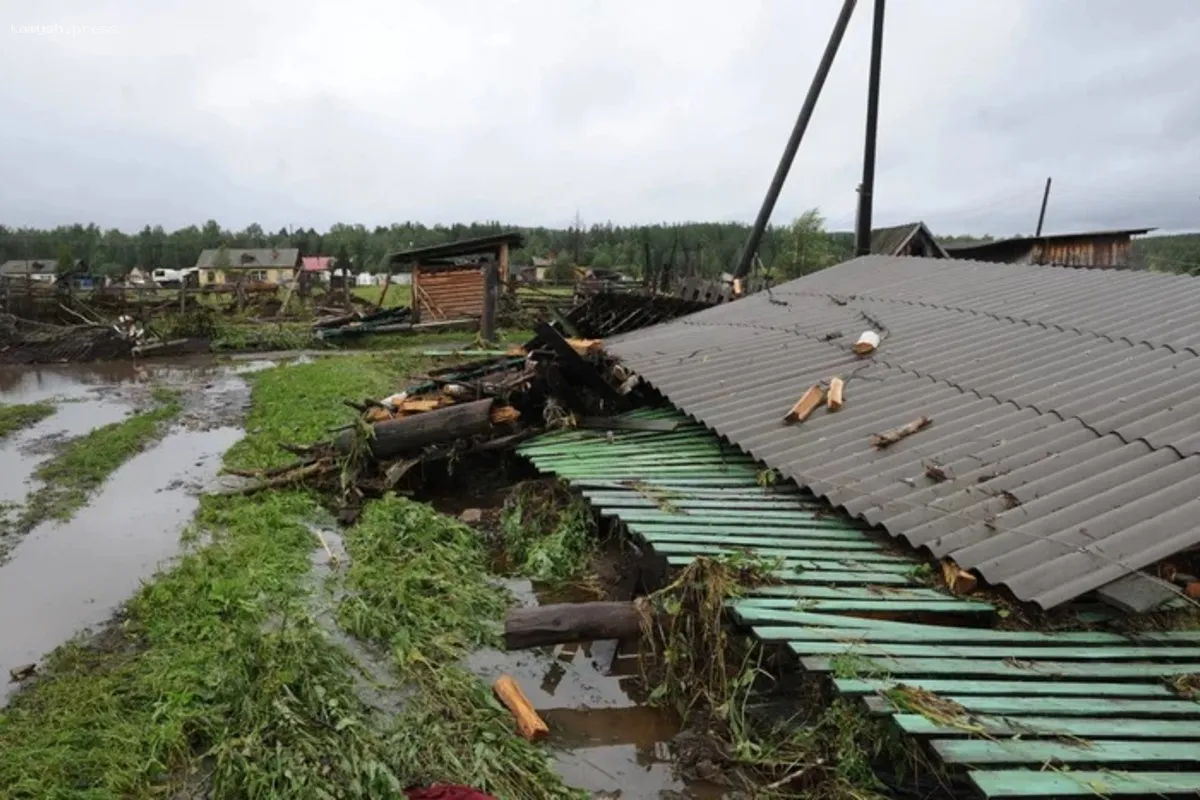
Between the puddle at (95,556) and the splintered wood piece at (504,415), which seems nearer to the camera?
the puddle at (95,556)

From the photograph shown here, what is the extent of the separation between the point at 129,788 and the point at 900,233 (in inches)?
850

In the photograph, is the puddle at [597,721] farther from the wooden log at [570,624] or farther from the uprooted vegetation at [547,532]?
the uprooted vegetation at [547,532]

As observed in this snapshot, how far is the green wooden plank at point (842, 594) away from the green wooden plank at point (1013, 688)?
84 centimetres

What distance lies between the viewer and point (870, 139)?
18.1m

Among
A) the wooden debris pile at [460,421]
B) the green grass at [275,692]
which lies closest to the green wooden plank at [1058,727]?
the green grass at [275,692]

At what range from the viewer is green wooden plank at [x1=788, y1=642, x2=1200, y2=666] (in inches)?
153

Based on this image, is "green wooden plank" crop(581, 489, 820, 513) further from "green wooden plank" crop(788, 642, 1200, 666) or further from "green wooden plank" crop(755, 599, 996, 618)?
"green wooden plank" crop(788, 642, 1200, 666)

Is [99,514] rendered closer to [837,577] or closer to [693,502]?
[693,502]

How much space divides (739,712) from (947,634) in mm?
1332

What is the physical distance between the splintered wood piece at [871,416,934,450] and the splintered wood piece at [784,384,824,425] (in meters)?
0.91

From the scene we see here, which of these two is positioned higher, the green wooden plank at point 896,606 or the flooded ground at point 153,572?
the green wooden plank at point 896,606

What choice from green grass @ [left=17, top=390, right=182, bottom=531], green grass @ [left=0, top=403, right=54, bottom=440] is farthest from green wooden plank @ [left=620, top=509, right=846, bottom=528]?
green grass @ [left=0, top=403, right=54, bottom=440]

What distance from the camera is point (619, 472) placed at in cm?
735

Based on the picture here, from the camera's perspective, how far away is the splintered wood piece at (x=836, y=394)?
7438 millimetres
